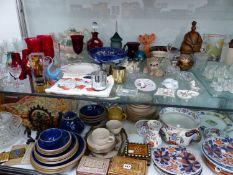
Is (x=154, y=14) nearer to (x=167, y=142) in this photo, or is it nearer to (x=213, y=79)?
(x=213, y=79)

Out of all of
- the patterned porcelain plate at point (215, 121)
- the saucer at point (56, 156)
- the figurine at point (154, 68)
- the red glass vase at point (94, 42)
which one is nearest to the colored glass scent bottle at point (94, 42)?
the red glass vase at point (94, 42)

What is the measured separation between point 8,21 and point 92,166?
1.00 meters

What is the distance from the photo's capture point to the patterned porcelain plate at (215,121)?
1.11m

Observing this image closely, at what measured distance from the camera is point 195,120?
3.48ft

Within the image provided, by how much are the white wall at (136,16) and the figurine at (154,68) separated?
0.70 feet

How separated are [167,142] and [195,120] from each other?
0.63 ft

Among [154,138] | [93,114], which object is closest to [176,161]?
[154,138]

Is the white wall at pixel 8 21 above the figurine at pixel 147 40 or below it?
above

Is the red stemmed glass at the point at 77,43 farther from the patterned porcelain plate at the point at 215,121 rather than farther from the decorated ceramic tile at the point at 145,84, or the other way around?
the patterned porcelain plate at the point at 215,121

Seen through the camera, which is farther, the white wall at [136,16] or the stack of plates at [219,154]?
the white wall at [136,16]

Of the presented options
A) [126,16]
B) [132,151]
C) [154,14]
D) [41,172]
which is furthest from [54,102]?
[154,14]

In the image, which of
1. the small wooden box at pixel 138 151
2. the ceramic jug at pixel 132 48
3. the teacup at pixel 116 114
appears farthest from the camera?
the teacup at pixel 116 114

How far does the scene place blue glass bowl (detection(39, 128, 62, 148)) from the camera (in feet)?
2.90

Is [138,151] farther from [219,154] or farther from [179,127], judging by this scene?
[219,154]
